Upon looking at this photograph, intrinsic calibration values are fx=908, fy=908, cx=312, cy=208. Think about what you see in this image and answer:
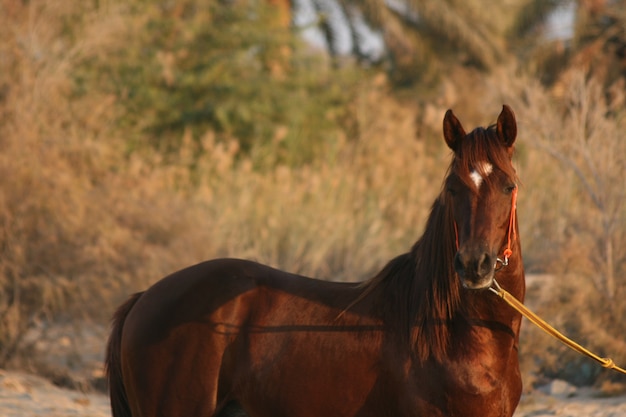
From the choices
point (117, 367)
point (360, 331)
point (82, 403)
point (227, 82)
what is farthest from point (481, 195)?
point (227, 82)

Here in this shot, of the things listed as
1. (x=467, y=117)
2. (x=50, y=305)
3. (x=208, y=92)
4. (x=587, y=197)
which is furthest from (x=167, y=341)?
(x=467, y=117)

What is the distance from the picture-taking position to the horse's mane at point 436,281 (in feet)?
12.5

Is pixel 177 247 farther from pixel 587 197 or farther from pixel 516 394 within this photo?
pixel 516 394

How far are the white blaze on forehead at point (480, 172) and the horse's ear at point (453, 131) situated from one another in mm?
227

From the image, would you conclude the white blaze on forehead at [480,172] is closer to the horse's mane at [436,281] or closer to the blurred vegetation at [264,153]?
the horse's mane at [436,281]

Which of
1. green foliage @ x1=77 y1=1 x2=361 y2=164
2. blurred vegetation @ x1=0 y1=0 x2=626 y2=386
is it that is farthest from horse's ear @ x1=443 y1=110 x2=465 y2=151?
green foliage @ x1=77 y1=1 x2=361 y2=164

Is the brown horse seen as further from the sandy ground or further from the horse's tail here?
the sandy ground

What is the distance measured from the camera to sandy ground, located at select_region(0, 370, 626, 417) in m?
7.17

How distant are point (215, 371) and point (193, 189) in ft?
28.2

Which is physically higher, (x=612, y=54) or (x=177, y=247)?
(x=612, y=54)

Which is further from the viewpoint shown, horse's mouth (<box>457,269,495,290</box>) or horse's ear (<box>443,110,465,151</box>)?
horse's ear (<box>443,110,465,151</box>)

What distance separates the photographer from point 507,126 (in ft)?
12.7

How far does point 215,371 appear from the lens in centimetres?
426

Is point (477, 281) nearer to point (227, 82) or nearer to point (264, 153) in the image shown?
point (264, 153)
